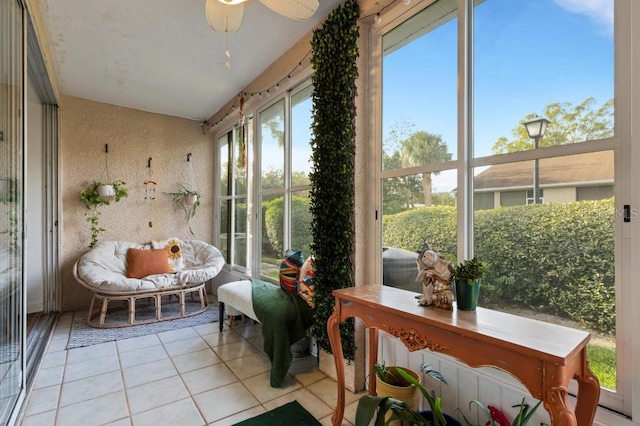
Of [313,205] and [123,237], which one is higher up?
[313,205]

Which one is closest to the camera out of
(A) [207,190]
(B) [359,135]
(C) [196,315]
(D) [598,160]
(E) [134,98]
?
(D) [598,160]

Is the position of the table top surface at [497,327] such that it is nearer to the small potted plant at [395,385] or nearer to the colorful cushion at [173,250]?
the small potted plant at [395,385]

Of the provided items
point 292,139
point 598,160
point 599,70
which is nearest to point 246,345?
point 292,139

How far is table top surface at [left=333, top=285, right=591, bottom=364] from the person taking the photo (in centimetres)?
101

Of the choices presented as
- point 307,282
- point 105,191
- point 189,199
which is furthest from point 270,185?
point 105,191

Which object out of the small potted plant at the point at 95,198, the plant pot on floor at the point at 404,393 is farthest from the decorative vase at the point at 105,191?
the plant pot on floor at the point at 404,393

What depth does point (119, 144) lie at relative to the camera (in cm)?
441

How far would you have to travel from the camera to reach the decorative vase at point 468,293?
4.58ft

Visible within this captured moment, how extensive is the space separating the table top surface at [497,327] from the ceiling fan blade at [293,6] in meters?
1.59

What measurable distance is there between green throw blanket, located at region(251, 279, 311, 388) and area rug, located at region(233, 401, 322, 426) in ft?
0.95

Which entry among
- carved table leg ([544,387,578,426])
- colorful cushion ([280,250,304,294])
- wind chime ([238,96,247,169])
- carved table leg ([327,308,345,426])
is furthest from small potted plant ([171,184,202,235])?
carved table leg ([544,387,578,426])

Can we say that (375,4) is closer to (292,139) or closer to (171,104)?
(292,139)

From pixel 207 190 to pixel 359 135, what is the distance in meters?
3.60

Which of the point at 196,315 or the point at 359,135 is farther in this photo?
the point at 196,315
